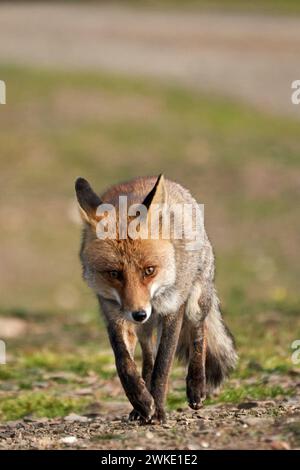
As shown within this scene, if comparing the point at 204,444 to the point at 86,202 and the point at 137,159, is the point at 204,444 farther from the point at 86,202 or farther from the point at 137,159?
the point at 137,159

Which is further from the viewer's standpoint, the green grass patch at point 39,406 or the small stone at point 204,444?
the green grass patch at point 39,406

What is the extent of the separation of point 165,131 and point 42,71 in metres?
5.61

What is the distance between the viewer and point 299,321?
12359 millimetres

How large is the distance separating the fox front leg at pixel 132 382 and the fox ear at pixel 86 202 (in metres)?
0.68

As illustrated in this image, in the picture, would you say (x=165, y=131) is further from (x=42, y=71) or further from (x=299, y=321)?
(x=299, y=321)

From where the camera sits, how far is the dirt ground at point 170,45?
33.2 m

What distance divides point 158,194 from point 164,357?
1.08m

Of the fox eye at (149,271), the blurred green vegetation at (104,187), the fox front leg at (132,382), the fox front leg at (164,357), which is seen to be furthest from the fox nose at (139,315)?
the blurred green vegetation at (104,187)

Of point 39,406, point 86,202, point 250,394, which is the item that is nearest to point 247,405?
point 250,394

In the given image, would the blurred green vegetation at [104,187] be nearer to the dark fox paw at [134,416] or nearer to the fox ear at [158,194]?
the dark fox paw at [134,416]

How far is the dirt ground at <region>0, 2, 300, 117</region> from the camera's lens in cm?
3325

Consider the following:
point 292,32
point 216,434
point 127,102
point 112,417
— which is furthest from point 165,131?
point 216,434

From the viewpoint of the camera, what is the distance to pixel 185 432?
6.54 metres

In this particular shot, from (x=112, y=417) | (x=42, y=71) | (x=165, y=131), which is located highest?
(x=42, y=71)
